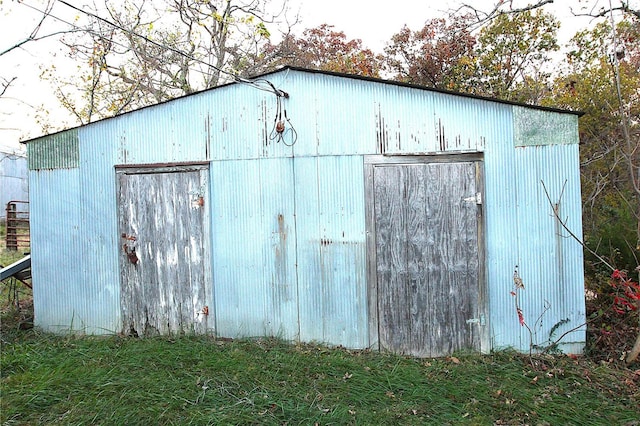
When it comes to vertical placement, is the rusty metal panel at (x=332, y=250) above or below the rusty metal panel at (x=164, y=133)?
below

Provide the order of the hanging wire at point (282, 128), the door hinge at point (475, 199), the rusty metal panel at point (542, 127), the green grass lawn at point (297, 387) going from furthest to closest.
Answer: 1. the hanging wire at point (282, 128)
2. the door hinge at point (475, 199)
3. the rusty metal panel at point (542, 127)
4. the green grass lawn at point (297, 387)

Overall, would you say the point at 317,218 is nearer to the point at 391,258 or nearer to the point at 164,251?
the point at 391,258

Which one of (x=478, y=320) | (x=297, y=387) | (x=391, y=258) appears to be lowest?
(x=297, y=387)

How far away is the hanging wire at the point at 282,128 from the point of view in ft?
16.1

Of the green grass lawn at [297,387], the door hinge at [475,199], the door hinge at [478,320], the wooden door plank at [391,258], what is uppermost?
the door hinge at [475,199]

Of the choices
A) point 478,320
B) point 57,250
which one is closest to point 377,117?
point 478,320

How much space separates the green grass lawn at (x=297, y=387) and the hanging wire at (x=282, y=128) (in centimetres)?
226

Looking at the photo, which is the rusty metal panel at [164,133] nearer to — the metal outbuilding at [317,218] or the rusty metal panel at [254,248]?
the metal outbuilding at [317,218]

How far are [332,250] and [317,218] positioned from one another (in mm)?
385

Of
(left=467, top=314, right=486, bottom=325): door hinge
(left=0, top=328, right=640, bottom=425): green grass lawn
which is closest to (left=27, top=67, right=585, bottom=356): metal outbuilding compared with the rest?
(left=467, top=314, right=486, bottom=325): door hinge

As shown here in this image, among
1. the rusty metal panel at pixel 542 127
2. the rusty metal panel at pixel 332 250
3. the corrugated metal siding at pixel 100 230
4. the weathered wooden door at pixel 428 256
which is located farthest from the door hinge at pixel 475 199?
the corrugated metal siding at pixel 100 230

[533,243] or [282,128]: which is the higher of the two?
[282,128]

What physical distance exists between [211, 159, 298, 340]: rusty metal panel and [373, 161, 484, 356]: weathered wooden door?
0.99 m

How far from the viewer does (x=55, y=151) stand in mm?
5594
